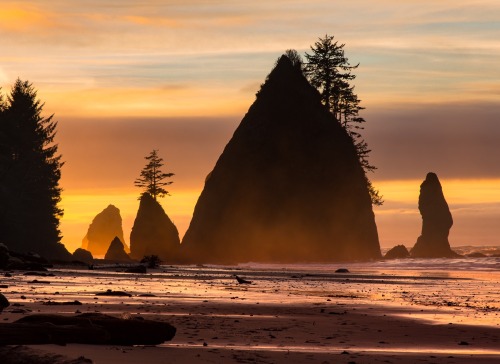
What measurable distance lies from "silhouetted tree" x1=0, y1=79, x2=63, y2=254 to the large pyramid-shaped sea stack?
3599 cm

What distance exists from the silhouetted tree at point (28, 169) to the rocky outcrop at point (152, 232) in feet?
126

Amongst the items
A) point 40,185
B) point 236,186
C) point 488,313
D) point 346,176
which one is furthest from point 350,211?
point 488,313

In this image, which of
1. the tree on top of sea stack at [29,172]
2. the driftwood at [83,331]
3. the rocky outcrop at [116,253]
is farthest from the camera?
the rocky outcrop at [116,253]

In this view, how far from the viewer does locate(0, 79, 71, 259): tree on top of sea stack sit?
76.4 m

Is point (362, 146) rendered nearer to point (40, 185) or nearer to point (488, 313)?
point (40, 185)

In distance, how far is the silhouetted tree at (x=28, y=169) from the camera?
76.5 meters

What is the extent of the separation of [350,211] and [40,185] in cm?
4875

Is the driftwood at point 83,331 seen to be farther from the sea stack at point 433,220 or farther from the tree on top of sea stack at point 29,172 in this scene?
the sea stack at point 433,220

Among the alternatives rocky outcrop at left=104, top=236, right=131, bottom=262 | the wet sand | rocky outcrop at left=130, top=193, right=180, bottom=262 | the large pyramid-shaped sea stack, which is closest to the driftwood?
the wet sand

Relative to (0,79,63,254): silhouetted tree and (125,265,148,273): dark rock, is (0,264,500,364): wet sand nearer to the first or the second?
(125,265,148,273): dark rock

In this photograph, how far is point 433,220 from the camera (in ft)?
586

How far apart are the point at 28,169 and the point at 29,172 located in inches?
11.8

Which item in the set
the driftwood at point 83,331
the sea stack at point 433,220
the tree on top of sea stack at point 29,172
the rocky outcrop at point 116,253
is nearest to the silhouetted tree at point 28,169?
the tree on top of sea stack at point 29,172

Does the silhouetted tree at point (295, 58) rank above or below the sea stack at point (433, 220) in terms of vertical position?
above
